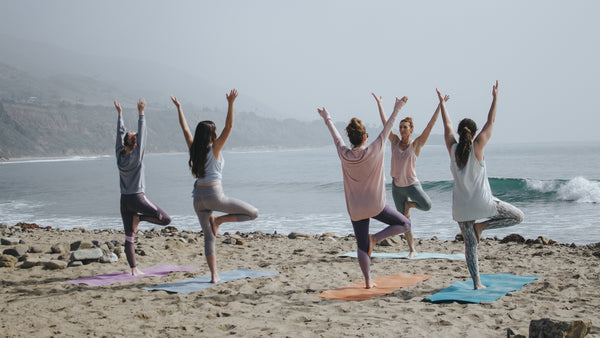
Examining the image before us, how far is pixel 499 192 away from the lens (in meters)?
26.9

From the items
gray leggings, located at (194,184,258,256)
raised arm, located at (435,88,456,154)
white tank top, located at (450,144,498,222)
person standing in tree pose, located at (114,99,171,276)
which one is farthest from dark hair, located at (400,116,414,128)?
person standing in tree pose, located at (114,99,171,276)

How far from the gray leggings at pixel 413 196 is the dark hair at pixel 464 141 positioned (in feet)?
7.25

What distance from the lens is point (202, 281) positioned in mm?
6047

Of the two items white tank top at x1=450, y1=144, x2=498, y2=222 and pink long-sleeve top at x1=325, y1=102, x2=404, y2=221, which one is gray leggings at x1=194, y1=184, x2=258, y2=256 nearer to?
pink long-sleeve top at x1=325, y1=102, x2=404, y2=221

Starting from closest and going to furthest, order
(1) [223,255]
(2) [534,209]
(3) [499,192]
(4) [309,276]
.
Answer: (4) [309,276]
(1) [223,255]
(2) [534,209]
(3) [499,192]

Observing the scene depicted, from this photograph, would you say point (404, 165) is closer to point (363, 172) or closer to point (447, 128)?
point (447, 128)

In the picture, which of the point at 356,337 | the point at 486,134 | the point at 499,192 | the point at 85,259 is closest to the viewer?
the point at 356,337

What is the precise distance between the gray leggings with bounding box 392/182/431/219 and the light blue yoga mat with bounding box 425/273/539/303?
1.37 m

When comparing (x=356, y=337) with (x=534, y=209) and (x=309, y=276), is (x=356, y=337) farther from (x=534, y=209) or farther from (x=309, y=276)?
(x=534, y=209)

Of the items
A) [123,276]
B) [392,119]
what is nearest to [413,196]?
[392,119]

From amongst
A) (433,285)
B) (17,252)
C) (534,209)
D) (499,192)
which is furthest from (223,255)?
(499,192)

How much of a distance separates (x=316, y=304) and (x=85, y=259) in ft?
13.5

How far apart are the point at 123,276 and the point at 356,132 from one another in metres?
3.69

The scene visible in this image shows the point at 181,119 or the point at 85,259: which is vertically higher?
the point at 181,119
